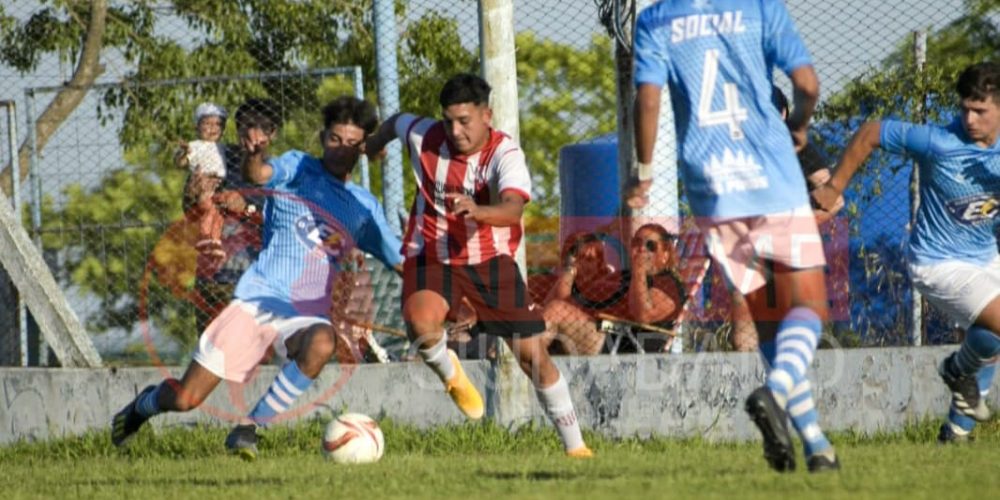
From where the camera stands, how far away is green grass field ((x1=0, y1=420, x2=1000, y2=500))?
6473 mm

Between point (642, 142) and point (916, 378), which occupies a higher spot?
point (642, 142)

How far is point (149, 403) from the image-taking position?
9344 mm

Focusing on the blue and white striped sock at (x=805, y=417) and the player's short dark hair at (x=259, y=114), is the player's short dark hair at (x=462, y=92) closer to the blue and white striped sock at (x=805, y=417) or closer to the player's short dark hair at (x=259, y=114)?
the player's short dark hair at (x=259, y=114)

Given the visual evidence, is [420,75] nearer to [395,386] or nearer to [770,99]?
[395,386]

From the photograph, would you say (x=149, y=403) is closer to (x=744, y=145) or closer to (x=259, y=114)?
(x=259, y=114)

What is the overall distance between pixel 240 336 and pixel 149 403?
67 cm

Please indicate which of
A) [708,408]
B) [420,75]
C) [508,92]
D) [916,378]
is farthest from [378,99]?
[916,378]

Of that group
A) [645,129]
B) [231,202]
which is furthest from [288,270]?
[645,129]

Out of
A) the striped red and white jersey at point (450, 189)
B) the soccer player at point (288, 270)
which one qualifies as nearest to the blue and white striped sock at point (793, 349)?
the striped red and white jersey at point (450, 189)

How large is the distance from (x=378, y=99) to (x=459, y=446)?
8.35ft

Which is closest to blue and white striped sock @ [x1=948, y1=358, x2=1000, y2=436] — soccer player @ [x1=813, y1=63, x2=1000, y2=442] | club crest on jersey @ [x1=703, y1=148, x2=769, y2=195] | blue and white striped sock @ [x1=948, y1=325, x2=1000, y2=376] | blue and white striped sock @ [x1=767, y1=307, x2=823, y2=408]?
soccer player @ [x1=813, y1=63, x2=1000, y2=442]

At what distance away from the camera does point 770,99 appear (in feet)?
22.8

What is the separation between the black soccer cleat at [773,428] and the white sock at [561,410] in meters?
2.62

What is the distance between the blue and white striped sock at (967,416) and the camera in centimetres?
932
